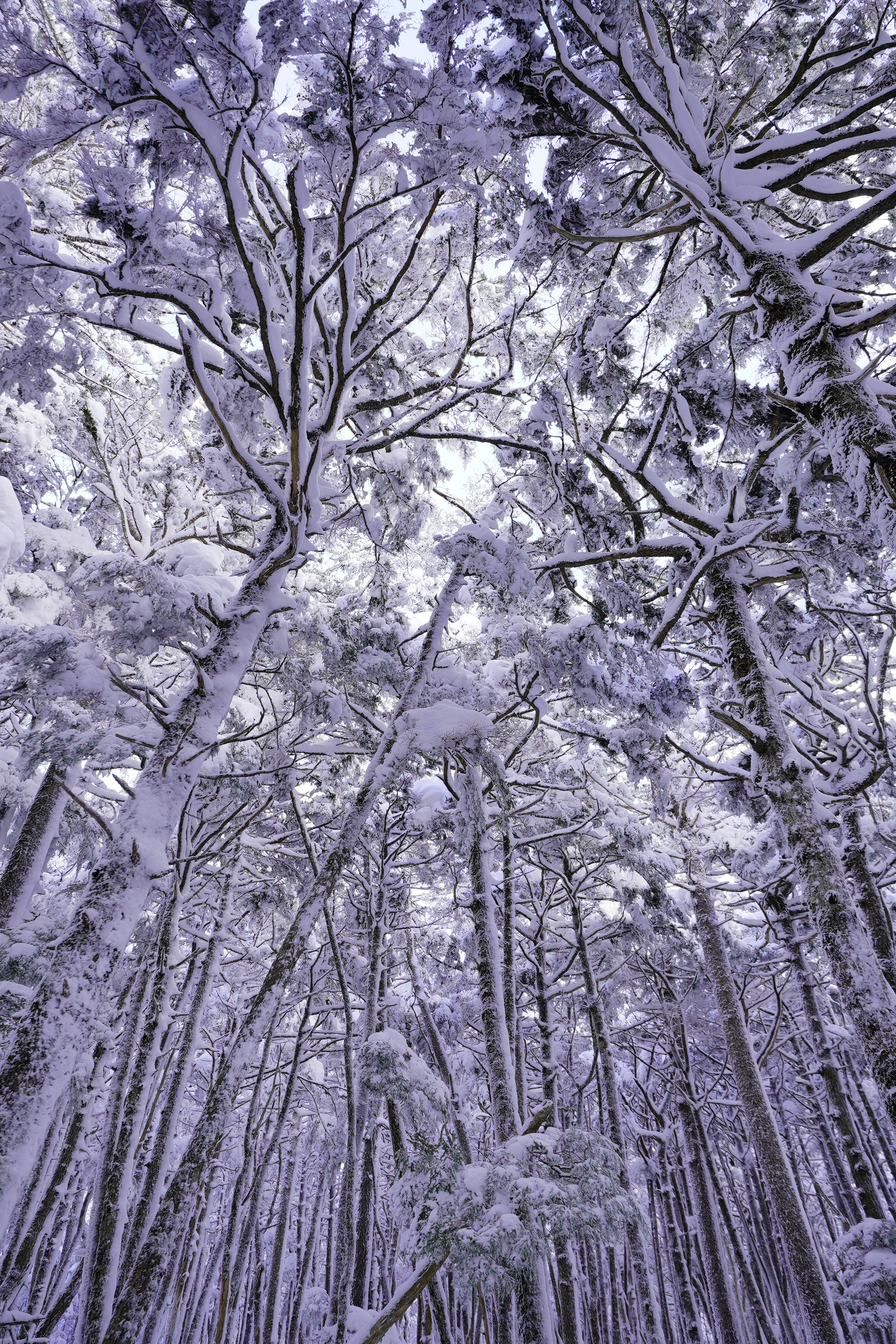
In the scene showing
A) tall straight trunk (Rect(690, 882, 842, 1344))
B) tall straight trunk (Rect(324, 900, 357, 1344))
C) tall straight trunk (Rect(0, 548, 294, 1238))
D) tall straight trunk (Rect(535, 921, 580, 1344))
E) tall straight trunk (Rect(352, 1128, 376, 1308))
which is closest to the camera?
tall straight trunk (Rect(0, 548, 294, 1238))

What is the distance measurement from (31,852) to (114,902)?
7147 millimetres

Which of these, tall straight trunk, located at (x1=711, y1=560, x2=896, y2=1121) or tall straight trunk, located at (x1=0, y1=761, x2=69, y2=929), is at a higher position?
tall straight trunk, located at (x1=0, y1=761, x2=69, y2=929)

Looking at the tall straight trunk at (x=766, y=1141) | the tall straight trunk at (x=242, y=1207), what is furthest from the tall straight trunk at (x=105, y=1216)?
the tall straight trunk at (x=766, y=1141)

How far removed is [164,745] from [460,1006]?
13.5 metres

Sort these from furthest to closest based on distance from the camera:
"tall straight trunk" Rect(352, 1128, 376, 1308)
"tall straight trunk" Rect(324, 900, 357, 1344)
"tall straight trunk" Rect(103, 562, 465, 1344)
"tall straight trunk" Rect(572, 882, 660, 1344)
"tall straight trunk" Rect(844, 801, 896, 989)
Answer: "tall straight trunk" Rect(572, 882, 660, 1344) → "tall straight trunk" Rect(352, 1128, 376, 1308) → "tall straight trunk" Rect(844, 801, 896, 989) → "tall straight trunk" Rect(324, 900, 357, 1344) → "tall straight trunk" Rect(103, 562, 465, 1344)

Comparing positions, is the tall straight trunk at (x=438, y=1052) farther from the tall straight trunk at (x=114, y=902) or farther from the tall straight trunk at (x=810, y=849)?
the tall straight trunk at (x=114, y=902)

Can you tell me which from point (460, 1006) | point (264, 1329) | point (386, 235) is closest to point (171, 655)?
point (386, 235)

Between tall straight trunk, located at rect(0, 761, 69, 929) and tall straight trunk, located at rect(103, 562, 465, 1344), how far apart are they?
454 centimetres

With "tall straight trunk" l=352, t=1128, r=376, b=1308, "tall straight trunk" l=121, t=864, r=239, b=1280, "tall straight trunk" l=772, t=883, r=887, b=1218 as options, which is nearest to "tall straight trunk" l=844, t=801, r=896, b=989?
"tall straight trunk" l=772, t=883, r=887, b=1218

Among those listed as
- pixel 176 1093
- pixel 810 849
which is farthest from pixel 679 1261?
pixel 810 849

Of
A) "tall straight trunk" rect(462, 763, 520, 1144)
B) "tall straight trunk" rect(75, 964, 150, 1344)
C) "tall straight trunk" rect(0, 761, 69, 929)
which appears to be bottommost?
"tall straight trunk" rect(75, 964, 150, 1344)

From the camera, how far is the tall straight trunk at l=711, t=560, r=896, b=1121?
381 cm

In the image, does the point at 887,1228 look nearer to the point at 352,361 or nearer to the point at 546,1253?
the point at 546,1253

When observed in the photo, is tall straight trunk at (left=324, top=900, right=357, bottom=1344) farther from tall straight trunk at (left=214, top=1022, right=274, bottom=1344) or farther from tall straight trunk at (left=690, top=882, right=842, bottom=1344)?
tall straight trunk at (left=690, top=882, right=842, bottom=1344)
